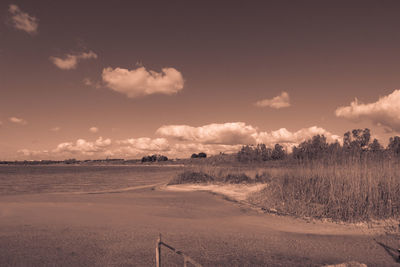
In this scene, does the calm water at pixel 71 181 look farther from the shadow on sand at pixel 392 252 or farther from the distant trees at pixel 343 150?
the shadow on sand at pixel 392 252

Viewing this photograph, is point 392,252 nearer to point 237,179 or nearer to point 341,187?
point 341,187

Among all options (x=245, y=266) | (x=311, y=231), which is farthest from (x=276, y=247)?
(x=311, y=231)

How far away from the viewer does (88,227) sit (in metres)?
7.05

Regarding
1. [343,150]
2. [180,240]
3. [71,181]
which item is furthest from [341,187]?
[71,181]

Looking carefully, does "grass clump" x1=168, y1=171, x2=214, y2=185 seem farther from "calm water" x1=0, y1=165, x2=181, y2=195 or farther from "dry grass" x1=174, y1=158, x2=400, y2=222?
"dry grass" x1=174, y1=158, x2=400, y2=222

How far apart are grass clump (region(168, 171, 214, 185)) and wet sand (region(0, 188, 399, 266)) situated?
36.2ft

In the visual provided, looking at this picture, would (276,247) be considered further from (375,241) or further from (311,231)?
(375,241)

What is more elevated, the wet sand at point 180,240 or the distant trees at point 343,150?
the distant trees at point 343,150

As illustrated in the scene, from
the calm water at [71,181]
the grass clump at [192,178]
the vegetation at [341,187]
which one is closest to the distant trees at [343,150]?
the vegetation at [341,187]

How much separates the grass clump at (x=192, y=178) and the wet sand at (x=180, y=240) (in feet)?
36.2

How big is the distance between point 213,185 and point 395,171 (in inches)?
453

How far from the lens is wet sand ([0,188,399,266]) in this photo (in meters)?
4.96

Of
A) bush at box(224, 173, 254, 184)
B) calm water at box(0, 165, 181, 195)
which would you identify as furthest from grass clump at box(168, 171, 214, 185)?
calm water at box(0, 165, 181, 195)

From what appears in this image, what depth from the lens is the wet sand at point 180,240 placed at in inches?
195
